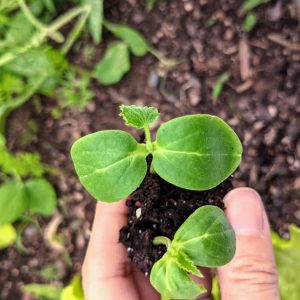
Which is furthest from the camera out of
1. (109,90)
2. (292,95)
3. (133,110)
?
(109,90)

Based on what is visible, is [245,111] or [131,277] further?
[245,111]

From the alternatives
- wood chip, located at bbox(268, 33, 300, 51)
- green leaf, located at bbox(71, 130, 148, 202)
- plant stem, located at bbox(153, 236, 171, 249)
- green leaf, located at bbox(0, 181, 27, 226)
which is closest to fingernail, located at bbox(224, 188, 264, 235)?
plant stem, located at bbox(153, 236, 171, 249)

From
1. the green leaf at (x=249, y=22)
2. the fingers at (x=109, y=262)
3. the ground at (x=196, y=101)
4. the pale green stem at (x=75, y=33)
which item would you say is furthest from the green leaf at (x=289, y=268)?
the pale green stem at (x=75, y=33)

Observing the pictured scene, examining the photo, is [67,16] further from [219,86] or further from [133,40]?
[219,86]

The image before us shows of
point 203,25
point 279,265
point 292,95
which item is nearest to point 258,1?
point 203,25

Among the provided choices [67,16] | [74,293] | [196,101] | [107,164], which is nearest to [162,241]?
[107,164]

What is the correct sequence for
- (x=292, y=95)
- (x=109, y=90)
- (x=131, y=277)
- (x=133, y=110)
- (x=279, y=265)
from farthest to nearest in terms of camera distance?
1. (x=109, y=90)
2. (x=292, y=95)
3. (x=279, y=265)
4. (x=131, y=277)
5. (x=133, y=110)

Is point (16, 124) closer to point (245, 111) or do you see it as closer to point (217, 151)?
point (245, 111)
